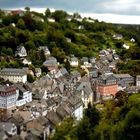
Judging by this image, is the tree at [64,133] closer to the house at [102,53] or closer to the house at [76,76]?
the house at [76,76]

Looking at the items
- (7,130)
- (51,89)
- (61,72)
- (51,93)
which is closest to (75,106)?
(51,93)

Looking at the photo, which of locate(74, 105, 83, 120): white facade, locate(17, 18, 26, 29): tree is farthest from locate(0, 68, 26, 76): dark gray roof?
locate(17, 18, 26, 29): tree

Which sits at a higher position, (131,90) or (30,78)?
(30,78)

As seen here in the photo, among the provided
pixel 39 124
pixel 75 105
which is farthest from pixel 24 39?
pixel 39 124

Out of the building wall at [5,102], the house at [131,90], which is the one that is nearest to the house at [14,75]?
the building wall at [5,102]

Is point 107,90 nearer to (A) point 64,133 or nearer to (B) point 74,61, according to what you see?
(B) point 74,61

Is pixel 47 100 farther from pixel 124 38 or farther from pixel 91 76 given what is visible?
pixel 124 38
